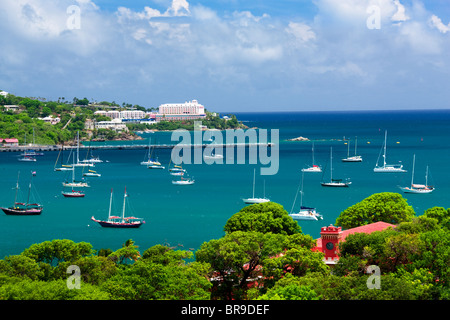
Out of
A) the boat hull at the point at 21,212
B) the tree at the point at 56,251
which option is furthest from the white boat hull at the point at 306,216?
the tree at the point at 56,251

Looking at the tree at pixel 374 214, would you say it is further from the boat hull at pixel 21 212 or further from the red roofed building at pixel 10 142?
the red roofed building at pixel 10 142

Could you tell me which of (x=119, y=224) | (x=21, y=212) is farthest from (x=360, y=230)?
(x=21, y=212)

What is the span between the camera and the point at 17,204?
5053 cm

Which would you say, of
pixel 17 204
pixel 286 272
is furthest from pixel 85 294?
pixel 17 204

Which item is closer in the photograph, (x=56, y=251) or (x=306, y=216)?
(x=56, y=251)

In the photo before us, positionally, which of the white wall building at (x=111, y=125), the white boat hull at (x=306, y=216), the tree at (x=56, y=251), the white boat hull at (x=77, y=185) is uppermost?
the tree at (x=56, y=251)

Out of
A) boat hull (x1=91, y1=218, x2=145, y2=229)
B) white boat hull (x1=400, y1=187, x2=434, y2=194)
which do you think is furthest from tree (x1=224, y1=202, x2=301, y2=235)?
white boat hull (x1=400, y1=187, x2=434, y2=194)

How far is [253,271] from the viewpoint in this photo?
74.0 feet

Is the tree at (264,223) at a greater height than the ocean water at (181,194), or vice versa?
the tree at (264,223)

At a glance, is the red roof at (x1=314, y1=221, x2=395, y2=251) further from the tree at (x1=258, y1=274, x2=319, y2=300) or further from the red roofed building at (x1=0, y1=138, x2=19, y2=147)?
the red roofed building at (x1=0, y1=138, x2=19, y2=147)

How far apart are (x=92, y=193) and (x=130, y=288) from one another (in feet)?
130

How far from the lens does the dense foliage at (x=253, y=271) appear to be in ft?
60.6

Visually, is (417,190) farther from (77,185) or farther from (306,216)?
(77,185)

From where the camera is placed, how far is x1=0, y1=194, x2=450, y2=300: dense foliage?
60.6 feet
